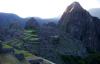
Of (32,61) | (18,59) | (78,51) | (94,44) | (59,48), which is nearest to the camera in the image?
(18,59)

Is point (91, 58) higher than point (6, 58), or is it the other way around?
point (6, 58)

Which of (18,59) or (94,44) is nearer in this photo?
(18,59)

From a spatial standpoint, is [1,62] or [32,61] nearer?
[1,62]

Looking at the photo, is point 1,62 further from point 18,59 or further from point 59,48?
point 59,48

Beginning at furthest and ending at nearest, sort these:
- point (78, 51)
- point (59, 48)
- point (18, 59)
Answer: point (78, 51), point (59, 48), point (18, 59)

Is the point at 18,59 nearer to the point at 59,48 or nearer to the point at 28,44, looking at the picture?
the point at 28,44

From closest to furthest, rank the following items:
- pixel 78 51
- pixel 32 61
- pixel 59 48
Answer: pixel 32 61
pixel 59 48
pixel 78 51

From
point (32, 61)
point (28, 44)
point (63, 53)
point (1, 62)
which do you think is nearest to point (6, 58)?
point (1, 62)

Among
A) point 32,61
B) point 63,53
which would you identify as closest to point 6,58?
point 32,61

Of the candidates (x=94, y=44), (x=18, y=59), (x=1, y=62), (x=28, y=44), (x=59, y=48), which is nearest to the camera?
(x=1, y=62)
